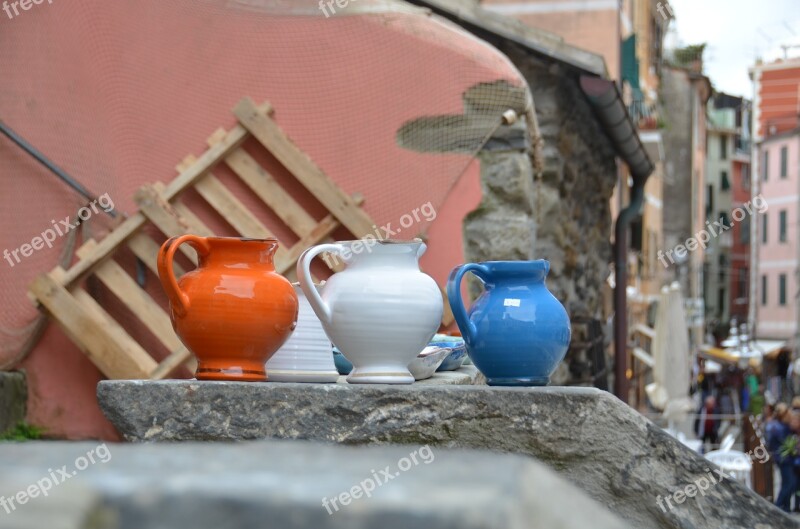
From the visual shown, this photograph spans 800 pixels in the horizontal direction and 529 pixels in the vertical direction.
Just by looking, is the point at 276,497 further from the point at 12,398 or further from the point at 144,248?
the point at 12,398

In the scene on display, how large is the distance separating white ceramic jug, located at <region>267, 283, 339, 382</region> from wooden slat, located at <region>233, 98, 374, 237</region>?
1.63 meters

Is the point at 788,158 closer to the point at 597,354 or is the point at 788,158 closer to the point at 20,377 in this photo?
the point at 597,354

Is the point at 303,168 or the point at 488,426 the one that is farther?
the point at 303,168

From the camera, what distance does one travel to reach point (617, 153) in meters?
8.08

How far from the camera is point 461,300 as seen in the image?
248cm

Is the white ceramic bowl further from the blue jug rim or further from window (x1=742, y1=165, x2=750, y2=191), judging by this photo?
window (x1=742, y1=165, x2=750, y2=191)

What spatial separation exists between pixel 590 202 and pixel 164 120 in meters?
3.98

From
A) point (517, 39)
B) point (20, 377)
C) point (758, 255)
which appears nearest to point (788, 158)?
point (758, 255)

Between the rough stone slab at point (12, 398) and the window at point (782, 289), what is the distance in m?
37.3

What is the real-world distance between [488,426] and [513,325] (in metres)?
0.29

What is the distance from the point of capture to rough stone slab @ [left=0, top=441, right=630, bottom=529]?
2.14ft

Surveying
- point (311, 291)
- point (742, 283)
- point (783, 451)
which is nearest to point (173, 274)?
point (311, 291)

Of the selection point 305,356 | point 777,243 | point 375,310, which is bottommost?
Answer: point 777,243

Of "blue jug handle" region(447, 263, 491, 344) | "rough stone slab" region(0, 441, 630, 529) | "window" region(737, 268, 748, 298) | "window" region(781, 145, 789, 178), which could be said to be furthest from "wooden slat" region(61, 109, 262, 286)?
"window" region(737, 268, 748, 298)
